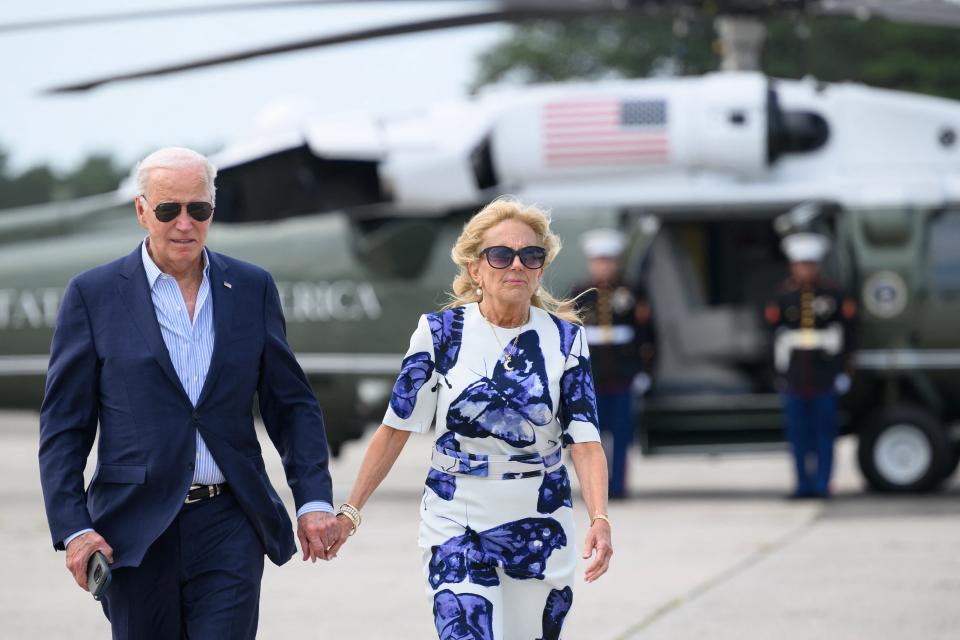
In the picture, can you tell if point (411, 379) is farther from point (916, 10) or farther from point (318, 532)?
point (916, 10)

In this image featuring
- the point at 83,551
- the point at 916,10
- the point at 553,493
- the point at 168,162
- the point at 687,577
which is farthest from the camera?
the point at 916,10

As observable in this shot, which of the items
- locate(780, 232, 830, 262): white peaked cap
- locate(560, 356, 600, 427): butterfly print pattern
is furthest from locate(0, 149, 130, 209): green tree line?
locate(560, 356, 600, 427): butterfly print pattern

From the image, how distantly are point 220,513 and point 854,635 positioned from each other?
11.4ft

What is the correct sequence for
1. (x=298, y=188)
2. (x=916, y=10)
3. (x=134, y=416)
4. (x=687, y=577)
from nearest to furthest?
(x=134, y=416), (x=687, y=577), (x=916, y=10), (x=298, y=188)

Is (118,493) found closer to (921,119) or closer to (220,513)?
(220,513)

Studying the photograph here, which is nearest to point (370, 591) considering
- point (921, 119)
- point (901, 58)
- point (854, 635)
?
point (854, 635)

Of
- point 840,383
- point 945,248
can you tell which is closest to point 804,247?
point 840,383

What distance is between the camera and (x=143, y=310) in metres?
3.82

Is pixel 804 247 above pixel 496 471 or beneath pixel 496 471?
above

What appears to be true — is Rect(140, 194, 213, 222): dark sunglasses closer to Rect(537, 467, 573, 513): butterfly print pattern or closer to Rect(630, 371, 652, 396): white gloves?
Rect(537, 467, 573, 513): butterfly print pattern

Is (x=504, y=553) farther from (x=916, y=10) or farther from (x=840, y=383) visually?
(x=840, y=383)

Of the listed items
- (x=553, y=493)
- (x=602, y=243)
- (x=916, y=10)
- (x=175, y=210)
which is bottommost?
(x=553, y=493)

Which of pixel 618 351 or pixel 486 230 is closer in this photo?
pixel 486 230

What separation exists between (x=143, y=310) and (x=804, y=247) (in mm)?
8480
